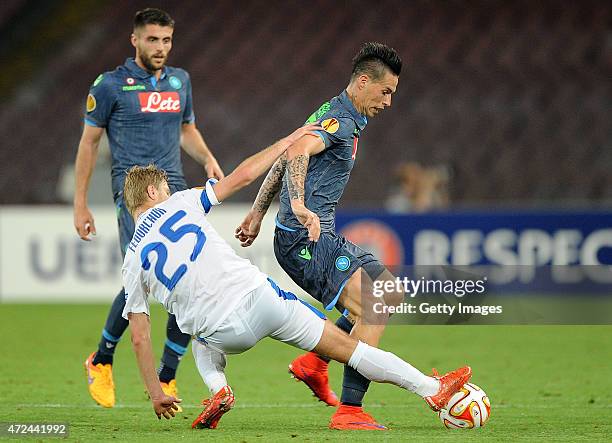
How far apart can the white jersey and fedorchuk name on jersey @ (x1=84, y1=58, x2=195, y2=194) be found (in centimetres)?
150

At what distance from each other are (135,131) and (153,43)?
0.53 meters

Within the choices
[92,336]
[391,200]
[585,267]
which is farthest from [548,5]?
[92,336]

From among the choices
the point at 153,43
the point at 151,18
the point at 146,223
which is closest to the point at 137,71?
the point at 153,43

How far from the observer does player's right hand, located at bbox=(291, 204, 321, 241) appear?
516 centimetres

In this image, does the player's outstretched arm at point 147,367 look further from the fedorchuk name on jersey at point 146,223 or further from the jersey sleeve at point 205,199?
the jersey sleeve at point 205,199

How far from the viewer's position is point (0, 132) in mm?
16516

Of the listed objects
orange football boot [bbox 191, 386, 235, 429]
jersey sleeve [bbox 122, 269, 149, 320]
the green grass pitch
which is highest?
jersey sleeve [bbox 122, 269, 149, 320]

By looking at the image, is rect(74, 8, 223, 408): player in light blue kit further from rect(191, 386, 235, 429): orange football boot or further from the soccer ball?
the soccer ball

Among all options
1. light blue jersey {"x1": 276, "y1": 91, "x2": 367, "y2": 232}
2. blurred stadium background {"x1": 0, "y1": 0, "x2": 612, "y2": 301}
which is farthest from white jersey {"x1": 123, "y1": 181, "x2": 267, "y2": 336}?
blurred stadium background {"x1": 0, "y1": 0, "x2": 612, "y2": 301}

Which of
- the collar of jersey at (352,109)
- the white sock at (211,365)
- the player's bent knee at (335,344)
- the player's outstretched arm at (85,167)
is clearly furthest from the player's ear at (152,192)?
the player's outstretched arm at (85,167)

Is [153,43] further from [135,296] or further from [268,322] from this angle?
[268,322]

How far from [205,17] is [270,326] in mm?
13388

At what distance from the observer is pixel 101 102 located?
21.7ft

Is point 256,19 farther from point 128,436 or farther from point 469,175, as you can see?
point 128,436
